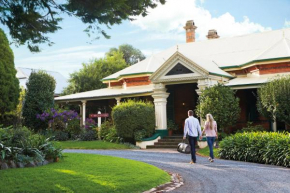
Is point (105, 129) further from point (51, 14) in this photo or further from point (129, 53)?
point (129, 53)

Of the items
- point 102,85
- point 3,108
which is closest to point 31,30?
point 3,108

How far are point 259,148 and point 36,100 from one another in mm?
16822

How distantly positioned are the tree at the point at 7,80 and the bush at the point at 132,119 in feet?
18.4

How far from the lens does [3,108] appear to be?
64.6 feet

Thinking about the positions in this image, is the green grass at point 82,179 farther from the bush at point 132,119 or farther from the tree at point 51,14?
the bush at point 132,119

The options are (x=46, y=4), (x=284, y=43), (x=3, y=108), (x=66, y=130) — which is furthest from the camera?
(x=66, y=130)

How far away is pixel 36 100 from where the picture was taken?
2500cm

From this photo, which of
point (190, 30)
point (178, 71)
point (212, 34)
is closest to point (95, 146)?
point (178, 71)

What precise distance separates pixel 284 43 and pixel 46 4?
58.8 feet

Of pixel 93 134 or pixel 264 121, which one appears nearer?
pixel 264 121

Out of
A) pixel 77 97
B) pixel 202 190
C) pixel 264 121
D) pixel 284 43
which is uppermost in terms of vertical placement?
pixel 284 43

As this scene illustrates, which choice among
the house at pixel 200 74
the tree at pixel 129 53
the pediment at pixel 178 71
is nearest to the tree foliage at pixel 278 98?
the house at pixel 200 74

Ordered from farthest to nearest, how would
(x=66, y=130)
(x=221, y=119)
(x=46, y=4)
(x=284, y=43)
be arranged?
(x=66, y=130)
(x=284, y=43)
(x=221, y=119)
(x=46, y=4)

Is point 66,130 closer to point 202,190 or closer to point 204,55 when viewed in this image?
point 204,55
